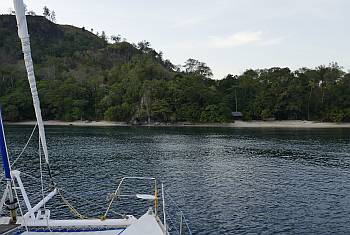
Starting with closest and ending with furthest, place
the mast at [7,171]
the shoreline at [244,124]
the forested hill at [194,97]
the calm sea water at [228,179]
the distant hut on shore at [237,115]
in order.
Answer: the mast at [7,171] → the calm sea water at [228,179] → the shoreline at [244,124] → the forested hill at [194,97] → the distant hut on shore at [237,115]

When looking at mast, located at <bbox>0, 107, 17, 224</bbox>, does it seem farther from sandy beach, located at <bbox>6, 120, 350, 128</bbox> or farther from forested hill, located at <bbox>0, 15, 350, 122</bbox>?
forested hill, located at <bbox>0, 15, 350, 122</bbox>

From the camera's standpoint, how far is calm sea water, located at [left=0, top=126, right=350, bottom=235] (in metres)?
28.5

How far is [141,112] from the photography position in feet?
492

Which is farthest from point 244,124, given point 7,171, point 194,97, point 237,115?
point 7,171

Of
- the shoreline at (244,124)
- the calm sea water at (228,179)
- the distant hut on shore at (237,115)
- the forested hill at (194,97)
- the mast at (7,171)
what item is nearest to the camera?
the mast at (7,171)

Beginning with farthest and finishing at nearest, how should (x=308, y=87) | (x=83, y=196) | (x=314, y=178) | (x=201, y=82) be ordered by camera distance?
1. (x=201, y=82)
2. (x=308, y=87)
3. (x=314, y=178)
4. (x=83, y=196)

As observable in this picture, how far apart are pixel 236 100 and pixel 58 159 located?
106354 millimetres

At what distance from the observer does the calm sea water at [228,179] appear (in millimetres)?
28516

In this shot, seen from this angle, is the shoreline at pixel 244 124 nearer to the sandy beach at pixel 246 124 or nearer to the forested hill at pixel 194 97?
the sandy beach at pixel 246 124

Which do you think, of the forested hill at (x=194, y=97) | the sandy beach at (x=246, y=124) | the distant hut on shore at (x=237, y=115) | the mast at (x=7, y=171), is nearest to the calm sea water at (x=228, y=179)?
the mast at (x=7, y=171)

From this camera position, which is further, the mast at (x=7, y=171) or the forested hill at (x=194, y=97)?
the forested hill at (x=194, y=97)

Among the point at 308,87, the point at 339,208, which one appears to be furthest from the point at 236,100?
the point at 339,208

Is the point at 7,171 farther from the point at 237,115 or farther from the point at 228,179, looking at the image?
the point at 237,115

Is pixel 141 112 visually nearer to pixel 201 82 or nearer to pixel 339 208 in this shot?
pixel 201 82
